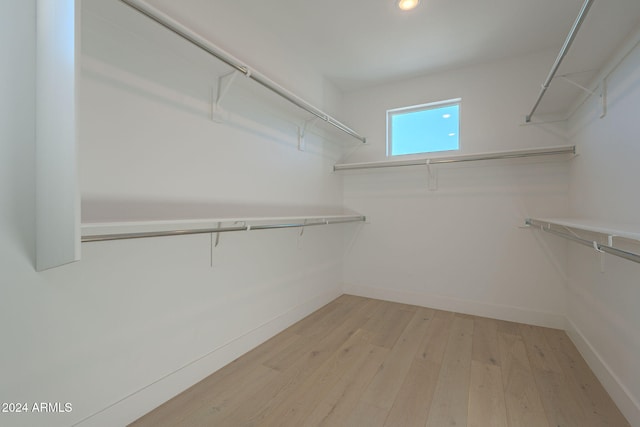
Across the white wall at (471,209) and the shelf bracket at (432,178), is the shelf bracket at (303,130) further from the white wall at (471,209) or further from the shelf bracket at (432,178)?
the shelf bracket at (432,178)

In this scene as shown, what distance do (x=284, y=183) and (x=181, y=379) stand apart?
1.45 meters

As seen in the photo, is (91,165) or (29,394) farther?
(91,165)

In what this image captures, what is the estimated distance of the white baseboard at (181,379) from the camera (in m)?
1.12

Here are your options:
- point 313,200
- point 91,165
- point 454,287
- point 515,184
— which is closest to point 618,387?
point 454,287

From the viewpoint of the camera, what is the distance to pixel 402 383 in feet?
4.95

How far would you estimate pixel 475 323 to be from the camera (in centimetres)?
232

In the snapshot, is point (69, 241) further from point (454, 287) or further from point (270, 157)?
point (454, 287)

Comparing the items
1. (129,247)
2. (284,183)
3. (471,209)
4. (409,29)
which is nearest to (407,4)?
(409,29)

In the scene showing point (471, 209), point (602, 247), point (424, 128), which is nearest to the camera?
point (602, 247)

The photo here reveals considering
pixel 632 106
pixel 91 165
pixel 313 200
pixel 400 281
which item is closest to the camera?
pixel 91 165

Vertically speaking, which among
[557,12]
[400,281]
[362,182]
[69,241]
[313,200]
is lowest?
[400,281]

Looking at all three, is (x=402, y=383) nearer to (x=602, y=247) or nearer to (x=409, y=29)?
(x=602, y=247)

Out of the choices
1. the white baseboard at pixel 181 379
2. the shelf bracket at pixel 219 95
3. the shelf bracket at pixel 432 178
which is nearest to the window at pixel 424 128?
the shelf bracket at pixel 432 178

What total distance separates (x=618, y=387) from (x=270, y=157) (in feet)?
7.95
